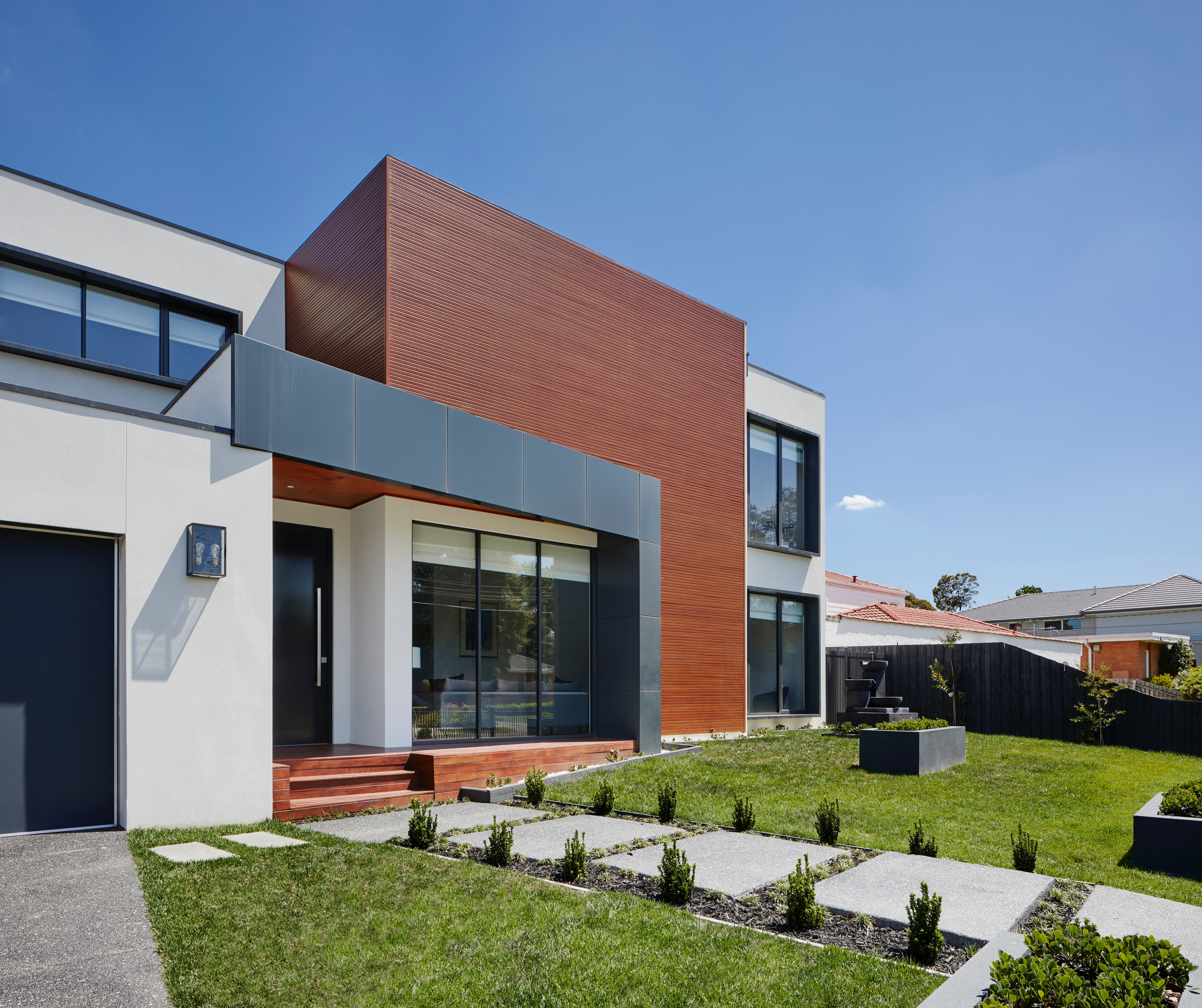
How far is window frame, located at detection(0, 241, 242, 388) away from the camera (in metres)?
10.6

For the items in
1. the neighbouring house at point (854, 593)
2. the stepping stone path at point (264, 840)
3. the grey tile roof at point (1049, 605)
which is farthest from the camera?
the grey tile roof at point (1049, 605)

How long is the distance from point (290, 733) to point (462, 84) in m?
10.9

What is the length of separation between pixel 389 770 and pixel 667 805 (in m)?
3.47

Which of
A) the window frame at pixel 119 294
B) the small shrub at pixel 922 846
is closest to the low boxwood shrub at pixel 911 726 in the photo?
the small shrub at pixel 922 846

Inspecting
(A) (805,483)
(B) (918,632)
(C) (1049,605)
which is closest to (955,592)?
(C) (1049,605)

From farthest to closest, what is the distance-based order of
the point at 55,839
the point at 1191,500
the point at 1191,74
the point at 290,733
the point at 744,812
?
the point at 1191,500 → the point at 1191,74 → the point at 290,733 → the point at 744,812 → the point at 55,839

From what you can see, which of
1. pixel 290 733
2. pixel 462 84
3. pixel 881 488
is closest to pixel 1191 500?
pixel 881 488

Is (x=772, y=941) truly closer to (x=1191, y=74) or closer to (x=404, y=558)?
(x=404, y=558)

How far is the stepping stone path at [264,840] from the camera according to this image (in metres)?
6.45

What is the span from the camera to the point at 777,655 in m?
18.2

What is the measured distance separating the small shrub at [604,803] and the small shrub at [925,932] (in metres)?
4.34

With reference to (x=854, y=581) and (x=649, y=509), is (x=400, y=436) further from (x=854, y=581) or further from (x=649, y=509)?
(x=854, y=581)

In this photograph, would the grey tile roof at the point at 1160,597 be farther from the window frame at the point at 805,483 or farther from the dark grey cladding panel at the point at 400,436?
the dark grey cladding panel at the point at 400,436

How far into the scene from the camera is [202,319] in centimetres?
1257
